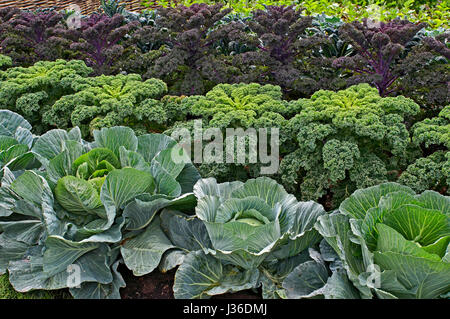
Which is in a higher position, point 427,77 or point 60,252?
Answer: point 427,77

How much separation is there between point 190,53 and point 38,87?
1150 millimetres

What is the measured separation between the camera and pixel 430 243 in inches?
72.9

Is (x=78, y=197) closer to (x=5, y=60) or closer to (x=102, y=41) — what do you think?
(x=102, y=41)

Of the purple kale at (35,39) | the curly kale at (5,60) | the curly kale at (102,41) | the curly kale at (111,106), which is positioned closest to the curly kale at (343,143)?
the curly kale at (111,106)

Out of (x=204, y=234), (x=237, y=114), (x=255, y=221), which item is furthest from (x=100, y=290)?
(x=237, y=114)

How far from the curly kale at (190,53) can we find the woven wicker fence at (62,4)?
3560 mm

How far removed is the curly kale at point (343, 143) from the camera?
8.16 ft

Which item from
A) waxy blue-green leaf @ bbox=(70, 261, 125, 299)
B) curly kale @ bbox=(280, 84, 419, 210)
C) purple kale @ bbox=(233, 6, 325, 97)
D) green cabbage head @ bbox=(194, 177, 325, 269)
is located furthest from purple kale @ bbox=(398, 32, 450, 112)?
waxy blue-green leaf @ bbox=(70, 261, 125, 299)

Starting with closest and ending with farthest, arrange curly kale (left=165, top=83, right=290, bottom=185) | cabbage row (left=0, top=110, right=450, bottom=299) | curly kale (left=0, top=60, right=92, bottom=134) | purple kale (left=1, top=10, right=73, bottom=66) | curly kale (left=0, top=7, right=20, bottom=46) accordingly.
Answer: cabbage row (left=0, top=110, right=450, bottom=299)
curly kale (left=165, top=83, right=290, bottom=185)
curly kale (left=0, top=60, right=92, bottom=134)
purple kale (left=1, top=10, right=73, bottom=66)
curly kale (left=0, top=7, right=20, bottom=46)

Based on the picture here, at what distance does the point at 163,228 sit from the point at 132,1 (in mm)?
5738

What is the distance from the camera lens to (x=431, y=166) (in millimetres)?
2449

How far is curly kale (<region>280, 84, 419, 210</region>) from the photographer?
97.9 inches

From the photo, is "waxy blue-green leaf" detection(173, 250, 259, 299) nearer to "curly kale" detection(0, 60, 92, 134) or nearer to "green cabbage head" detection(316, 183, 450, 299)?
"green cabbage head" detection(316, 183, 450, 299)

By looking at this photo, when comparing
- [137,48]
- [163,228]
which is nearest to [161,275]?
[163,228]
